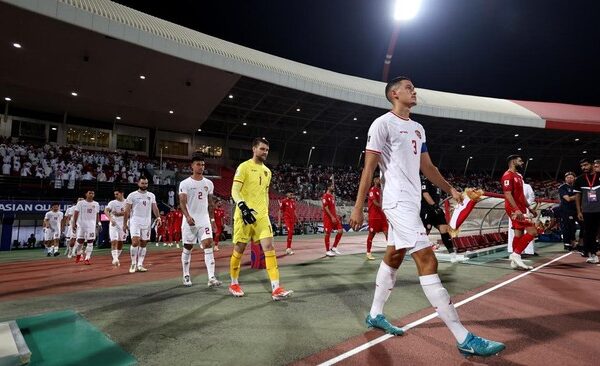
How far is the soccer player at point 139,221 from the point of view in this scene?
802 centimetres

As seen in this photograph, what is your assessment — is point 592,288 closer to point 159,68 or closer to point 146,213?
point 146,213

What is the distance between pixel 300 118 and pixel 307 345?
3360 cm

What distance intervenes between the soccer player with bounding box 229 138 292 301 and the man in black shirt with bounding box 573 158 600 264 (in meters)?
8.01

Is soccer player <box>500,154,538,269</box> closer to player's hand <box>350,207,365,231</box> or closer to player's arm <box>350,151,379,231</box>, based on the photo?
player's arm <box>350,151,379,231</box>

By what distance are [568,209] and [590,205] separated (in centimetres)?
340

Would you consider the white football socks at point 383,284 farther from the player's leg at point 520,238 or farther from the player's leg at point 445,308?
the player's leg at point 520,238

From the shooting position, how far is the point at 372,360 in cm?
261

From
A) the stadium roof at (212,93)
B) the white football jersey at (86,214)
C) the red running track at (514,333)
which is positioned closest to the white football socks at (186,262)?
the red running track at (514,333)

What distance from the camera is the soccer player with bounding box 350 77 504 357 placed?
108 inches

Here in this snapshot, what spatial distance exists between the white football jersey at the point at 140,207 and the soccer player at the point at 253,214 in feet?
13.2

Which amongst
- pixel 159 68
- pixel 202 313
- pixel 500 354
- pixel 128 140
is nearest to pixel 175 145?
pixel 128 140

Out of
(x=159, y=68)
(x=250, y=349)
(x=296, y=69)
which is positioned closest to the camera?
(x=250, y=349)

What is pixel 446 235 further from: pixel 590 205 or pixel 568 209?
pixel 568 209

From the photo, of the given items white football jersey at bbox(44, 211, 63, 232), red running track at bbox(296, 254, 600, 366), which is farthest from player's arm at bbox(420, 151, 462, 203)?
white football jersey at bbox(44, 211, 63, 232)
